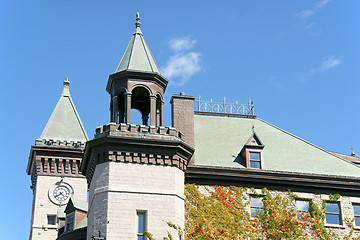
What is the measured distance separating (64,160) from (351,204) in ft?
81.4

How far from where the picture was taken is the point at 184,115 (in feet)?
131

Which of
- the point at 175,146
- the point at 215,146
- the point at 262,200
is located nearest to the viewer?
the point at 175,146

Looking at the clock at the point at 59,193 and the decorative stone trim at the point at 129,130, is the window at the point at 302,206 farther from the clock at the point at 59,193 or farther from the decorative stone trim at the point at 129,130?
the clock at the point at 59,193

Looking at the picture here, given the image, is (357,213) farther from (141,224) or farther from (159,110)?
(141,224)

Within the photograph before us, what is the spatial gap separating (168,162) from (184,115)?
5938 mm

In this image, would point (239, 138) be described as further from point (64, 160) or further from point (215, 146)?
point (64, 160)

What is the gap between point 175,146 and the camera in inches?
1363

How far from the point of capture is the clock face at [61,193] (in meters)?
53.2

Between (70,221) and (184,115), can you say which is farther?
(70,221)

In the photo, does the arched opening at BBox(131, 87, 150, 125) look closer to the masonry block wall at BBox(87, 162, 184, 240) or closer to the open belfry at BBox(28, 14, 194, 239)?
the open belfry at BBox(28, 14, 194, 239)

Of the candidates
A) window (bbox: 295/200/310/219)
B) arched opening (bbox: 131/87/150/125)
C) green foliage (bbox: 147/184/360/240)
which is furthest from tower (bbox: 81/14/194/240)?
window (bbox: 295/200/310/219)

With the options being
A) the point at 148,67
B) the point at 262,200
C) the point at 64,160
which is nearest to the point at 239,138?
the point at 262,200

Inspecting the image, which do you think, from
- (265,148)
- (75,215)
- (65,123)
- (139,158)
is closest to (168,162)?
(139,158)

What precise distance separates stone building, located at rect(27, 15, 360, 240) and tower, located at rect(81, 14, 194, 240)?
A: 49 millimetres
